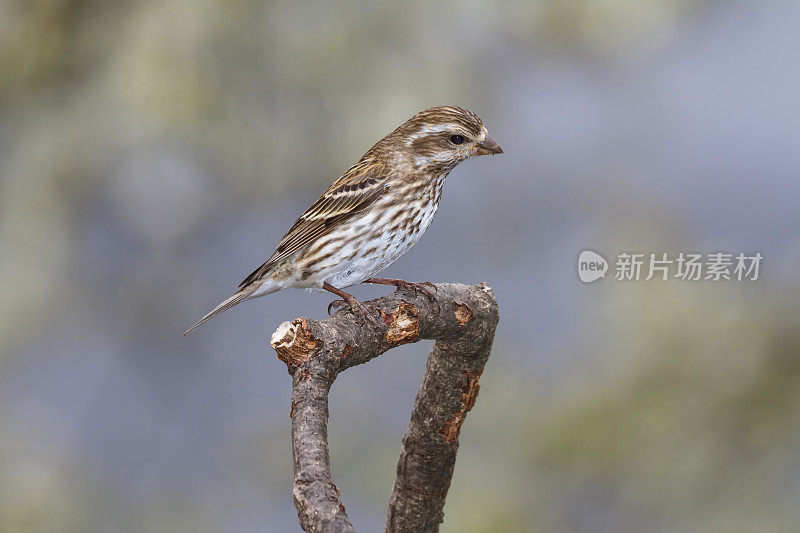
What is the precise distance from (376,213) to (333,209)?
0.68 ft

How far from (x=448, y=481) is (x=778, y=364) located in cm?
259

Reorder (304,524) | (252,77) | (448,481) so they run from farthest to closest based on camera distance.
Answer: (252,77) < (448,481) < (304,524)

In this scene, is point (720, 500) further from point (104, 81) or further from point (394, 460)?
point (104, 81)

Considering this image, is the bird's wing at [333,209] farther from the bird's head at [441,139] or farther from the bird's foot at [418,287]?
the bird's foot at [418,287]

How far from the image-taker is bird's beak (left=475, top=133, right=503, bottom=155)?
4.04 metres

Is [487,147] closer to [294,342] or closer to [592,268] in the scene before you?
[294,342]

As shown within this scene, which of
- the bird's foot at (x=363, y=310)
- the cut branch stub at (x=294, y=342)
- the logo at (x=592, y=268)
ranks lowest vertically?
the cut branch stub at (x=294, y=342)

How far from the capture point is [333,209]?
4.16 metres

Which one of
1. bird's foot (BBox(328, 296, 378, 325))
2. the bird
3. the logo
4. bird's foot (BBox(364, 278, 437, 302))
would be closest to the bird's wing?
the bird

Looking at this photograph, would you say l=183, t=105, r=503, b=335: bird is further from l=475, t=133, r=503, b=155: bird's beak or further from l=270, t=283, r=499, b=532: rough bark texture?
l=270, t=283, r=499, b=532: rough bark texture

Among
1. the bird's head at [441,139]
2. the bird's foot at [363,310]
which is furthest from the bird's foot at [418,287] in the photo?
the bird's head at [441,139]

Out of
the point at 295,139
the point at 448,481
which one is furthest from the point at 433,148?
the point at 295,139

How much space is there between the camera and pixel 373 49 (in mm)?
5914

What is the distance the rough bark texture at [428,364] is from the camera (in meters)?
2.94
